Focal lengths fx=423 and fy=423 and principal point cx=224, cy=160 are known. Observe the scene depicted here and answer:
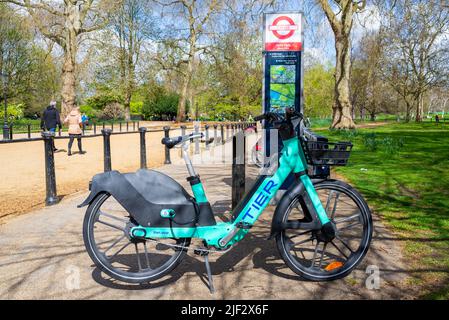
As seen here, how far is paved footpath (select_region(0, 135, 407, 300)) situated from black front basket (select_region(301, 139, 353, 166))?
0.98 m

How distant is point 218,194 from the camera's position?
24.0 feet

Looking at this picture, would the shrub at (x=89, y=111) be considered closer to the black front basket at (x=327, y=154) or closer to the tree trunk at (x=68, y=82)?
the tree trunk at (x=68, y=82)

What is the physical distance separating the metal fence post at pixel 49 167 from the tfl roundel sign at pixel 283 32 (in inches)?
156

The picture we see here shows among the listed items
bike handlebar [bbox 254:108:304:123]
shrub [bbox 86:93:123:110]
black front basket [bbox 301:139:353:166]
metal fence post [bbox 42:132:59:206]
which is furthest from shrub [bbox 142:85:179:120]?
black front basket [bbox 301:139:353:166]

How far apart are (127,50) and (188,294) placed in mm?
48380

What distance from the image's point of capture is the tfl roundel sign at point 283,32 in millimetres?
7375

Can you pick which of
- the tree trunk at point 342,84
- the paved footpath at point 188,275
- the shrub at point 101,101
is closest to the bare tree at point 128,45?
the shrub at point 101,101

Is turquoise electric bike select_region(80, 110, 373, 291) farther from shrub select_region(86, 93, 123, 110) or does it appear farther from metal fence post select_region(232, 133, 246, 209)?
shrub select_region(86, 93, 123, 110)

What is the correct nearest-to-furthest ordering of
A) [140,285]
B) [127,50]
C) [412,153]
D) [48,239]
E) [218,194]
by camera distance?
1. [140,285]
2. [48,239]
3. [218,194]
4. [412,153]
5. [127,50]

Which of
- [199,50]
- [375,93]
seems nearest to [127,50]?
[199,50]

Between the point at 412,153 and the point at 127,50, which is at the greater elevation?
the point at 127,50

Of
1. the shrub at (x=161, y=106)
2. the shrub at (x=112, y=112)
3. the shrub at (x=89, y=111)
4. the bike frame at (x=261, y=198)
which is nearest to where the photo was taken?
the bike frame at (x=261, y=198)

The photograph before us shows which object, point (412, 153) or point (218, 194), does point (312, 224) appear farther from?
point (412, 153)

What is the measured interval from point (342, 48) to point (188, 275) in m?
23.0
